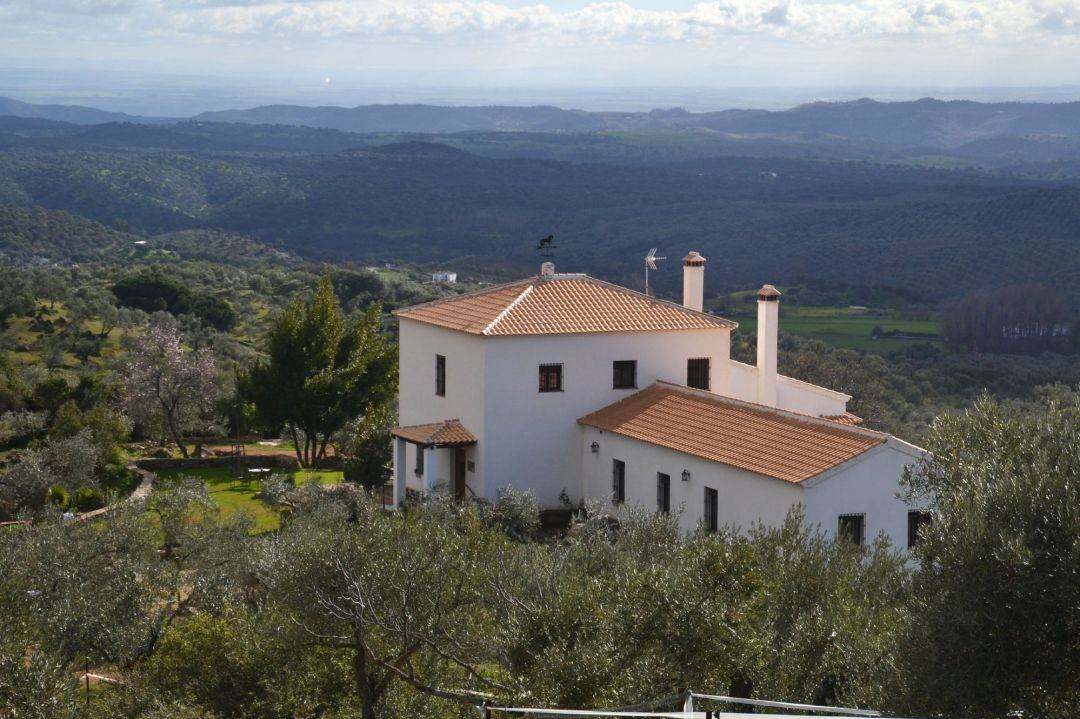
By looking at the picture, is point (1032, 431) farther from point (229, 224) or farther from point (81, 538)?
point (229, 224)

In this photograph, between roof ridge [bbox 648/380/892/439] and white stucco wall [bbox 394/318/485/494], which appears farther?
white stucco wall [bbox 394/318/485/494]

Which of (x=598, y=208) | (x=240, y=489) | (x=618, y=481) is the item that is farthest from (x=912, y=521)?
(x=598, y=208)

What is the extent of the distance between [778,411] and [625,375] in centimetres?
451

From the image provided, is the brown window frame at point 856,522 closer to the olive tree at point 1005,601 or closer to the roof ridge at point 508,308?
the roof ridge at point 508,308

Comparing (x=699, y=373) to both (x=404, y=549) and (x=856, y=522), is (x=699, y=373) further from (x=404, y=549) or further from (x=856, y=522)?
(x=404, y=549)

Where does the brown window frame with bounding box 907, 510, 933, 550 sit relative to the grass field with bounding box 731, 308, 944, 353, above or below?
above

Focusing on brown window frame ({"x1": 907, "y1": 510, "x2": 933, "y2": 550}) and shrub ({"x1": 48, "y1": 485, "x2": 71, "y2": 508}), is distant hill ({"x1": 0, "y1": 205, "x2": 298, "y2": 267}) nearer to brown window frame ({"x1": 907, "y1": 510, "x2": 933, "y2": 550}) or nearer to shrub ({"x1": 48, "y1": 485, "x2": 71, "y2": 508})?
shrub ({"x1": 48, "y1": 485, "x2": 71, "y2": 508})

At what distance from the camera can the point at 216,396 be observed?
37844 mm

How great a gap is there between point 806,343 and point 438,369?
3095cm

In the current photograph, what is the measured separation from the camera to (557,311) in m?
27.3

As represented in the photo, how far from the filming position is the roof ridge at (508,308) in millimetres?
25969

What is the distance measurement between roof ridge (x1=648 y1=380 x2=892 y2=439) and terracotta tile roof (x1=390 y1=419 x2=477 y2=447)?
3.81 meters

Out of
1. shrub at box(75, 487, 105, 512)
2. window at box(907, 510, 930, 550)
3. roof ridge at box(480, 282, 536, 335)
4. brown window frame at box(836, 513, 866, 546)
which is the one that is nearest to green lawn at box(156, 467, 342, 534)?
shrub at box(75, 487, 105, 512)

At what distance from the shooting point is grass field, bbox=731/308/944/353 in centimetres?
6344
